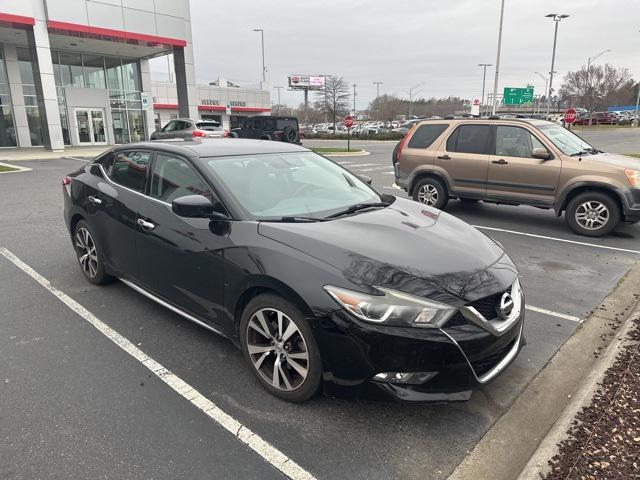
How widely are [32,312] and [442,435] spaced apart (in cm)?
384

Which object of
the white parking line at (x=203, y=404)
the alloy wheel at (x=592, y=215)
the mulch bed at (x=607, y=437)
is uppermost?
the alloy wheel at (x=592, y=215)

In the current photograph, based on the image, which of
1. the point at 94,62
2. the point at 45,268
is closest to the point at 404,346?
the point at 45,268

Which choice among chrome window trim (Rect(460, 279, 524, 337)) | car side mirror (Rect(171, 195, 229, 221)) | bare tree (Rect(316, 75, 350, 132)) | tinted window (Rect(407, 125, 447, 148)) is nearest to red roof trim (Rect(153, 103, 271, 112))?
bare tree (Rect(316, 75, 350, 132))

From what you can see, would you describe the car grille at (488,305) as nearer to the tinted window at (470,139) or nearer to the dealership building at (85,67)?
the tinted window at (470,139)

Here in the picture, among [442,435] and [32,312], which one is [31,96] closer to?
[32,312]

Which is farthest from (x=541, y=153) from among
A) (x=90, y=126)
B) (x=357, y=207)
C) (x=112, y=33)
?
(x=90, y=126)

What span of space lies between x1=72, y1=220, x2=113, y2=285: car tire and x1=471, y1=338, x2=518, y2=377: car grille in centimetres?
375

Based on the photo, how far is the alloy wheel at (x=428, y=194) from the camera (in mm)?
9156

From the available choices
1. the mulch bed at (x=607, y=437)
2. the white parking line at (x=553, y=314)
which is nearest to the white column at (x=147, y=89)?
the white parking line at (x=553, y=314)

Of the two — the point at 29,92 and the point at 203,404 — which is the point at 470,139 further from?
the point at 29,92

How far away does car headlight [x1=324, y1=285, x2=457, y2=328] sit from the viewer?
2551 millimetres

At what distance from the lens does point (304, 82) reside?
301ft

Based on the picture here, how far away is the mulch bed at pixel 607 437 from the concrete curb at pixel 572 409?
0.10 feet

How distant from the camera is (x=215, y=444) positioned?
2.65 meters
